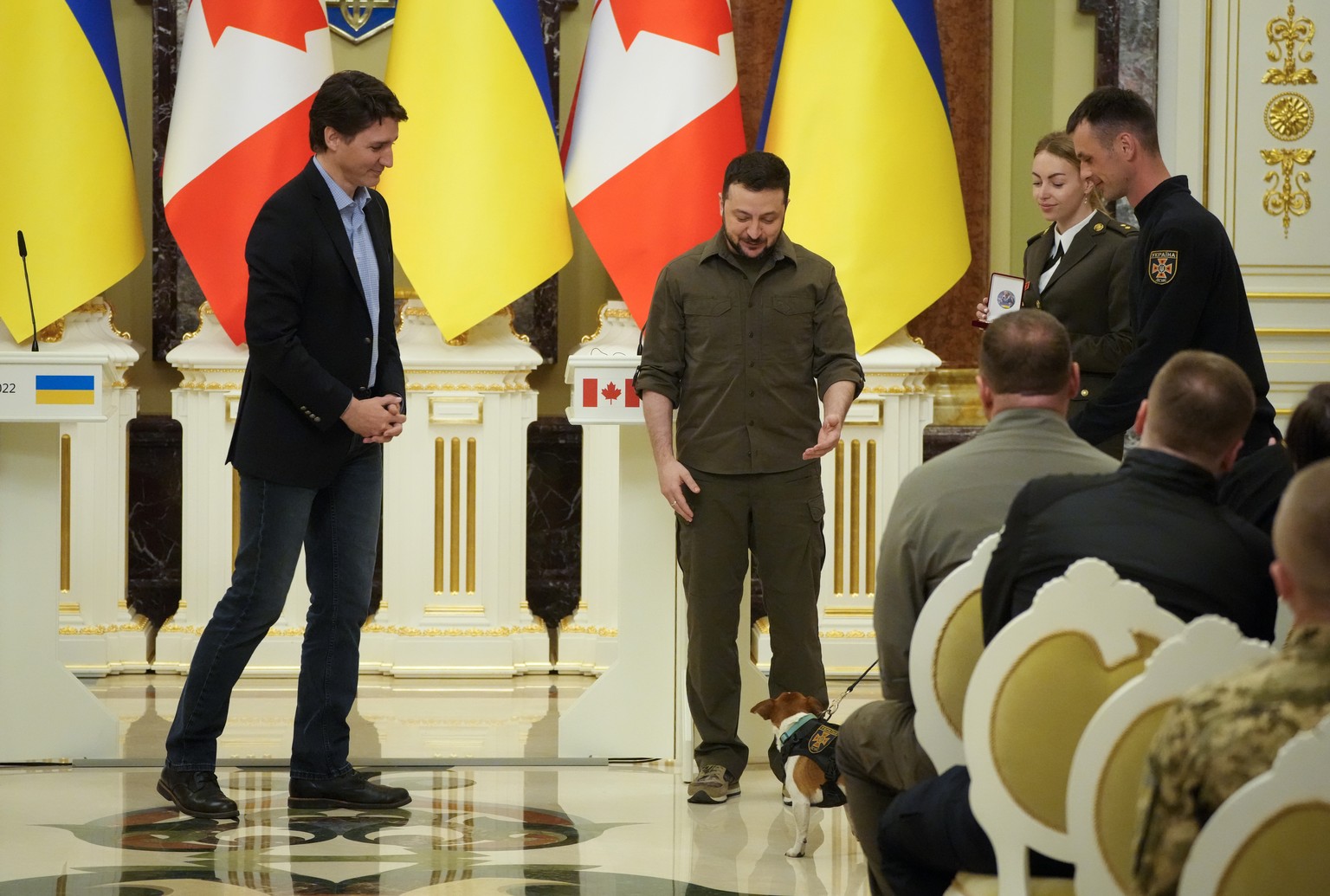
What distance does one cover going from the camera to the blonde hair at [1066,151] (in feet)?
12.2

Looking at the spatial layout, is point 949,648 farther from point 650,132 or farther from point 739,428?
point 650,132

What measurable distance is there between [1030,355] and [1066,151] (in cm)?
159

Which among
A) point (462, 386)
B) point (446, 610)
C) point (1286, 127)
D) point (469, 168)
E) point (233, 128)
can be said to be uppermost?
point (1286, 127)

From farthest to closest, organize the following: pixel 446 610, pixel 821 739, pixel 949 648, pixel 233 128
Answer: pixel 446 610, pixel 233 128, pixel 821 739, pixel 949 648

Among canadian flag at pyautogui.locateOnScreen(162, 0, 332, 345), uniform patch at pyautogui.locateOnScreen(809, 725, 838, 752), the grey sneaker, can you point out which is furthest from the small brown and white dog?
canadian flag at pyautogui.locateOnScreen(162, 0, 332, 345)

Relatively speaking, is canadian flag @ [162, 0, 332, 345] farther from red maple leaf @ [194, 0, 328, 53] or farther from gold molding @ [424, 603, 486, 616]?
gold molding @ [424, 603, 486, 616]

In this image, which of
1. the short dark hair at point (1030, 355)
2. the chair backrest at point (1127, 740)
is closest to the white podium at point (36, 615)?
the short dark hair at point (1030, 355)

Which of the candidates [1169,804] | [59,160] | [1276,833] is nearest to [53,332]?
[59,160]

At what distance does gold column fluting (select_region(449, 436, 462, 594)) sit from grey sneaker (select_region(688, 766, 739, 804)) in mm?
1862

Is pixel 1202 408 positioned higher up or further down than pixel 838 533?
higher up

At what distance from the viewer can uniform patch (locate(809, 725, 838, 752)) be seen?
3.05 metres

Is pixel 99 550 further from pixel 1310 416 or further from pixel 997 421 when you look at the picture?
pixel 1310 416

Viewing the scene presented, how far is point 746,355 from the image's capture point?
3.70 meters

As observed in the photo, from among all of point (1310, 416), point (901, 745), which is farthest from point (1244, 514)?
point (901, 745)
